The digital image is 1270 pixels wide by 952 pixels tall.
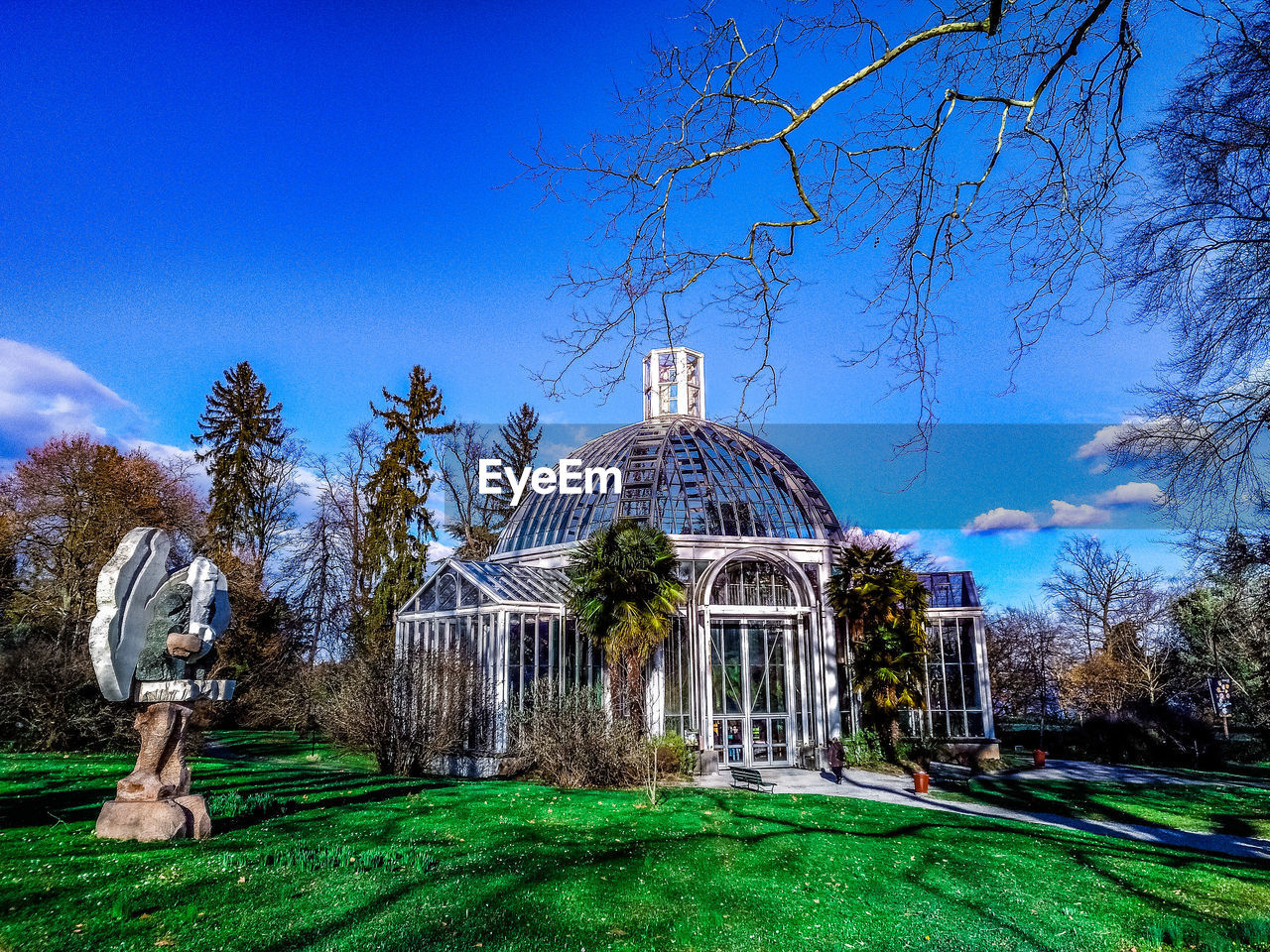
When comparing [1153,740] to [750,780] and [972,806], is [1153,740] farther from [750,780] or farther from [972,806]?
[750,780]

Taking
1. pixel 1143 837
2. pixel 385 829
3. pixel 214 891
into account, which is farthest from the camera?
pixel 1143 837

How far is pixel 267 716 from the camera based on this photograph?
84.9ft

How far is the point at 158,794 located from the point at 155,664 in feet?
4.24

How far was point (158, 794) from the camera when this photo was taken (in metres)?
7.66

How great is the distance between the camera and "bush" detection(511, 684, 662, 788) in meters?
14.0

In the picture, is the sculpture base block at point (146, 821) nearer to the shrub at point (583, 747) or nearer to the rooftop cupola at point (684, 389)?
the shrub at point (583, 747)

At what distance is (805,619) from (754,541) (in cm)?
248

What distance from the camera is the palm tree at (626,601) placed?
53.8 feet

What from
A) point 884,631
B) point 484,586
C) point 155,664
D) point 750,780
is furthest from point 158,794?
point 884,631

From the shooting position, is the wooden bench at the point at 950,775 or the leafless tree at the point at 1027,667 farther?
the leafless tree at the point at 1027,667

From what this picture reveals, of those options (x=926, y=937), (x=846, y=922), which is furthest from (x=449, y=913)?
(x=926, y=937)

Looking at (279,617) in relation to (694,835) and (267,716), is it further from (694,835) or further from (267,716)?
(694,835)

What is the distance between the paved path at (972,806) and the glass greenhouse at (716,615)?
146cm

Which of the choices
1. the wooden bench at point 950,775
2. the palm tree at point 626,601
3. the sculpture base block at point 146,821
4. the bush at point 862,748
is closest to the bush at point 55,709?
the sculpture base block at point 146,821
